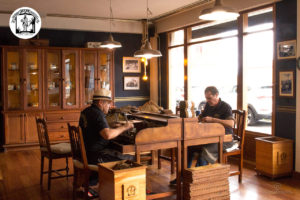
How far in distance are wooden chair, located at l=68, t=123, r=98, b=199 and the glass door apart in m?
4.03

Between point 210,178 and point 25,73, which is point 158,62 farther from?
point 210,178

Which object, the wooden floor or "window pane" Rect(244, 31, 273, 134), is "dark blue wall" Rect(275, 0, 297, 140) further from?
the wooden floor

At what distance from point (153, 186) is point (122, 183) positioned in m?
1.58

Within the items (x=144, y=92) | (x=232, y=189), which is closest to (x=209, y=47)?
(x=144, y=92)

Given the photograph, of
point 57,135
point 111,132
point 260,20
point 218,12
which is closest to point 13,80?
point 57,135

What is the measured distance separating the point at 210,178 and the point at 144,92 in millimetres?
5481

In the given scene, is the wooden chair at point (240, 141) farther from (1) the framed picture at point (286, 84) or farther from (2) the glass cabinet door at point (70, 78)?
(2) the glass cabinet door at point (70, 78)

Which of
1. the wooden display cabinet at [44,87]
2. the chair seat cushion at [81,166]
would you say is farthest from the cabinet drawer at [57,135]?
the chair seat cushion at [81,166]

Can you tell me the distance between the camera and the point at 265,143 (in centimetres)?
513

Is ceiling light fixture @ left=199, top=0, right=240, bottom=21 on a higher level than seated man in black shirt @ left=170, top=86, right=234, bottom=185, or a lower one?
higher

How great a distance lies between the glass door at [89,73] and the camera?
802 centimetres

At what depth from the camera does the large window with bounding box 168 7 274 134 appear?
584cm

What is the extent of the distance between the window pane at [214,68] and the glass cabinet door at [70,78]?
2.61m

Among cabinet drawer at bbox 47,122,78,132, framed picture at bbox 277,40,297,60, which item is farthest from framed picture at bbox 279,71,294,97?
cabinet drawer at bbox 47,122,78,132
